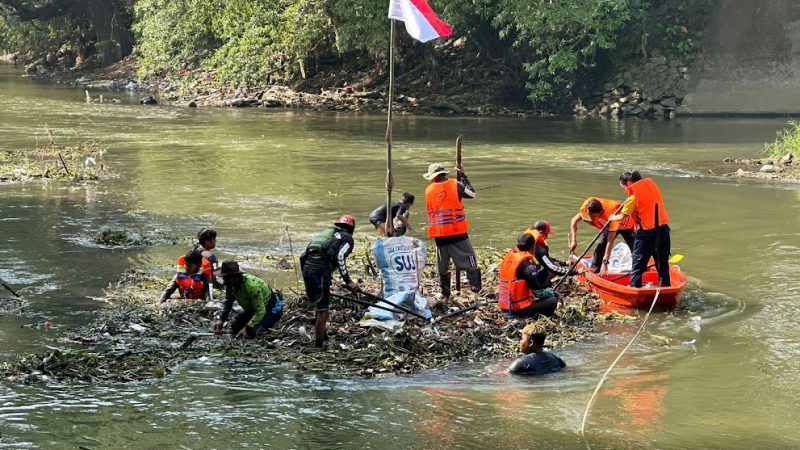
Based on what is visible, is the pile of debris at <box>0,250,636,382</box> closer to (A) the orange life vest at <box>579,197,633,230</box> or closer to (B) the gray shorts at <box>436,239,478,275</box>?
(B) the gray shorts at <box>436,239,478,275</box>

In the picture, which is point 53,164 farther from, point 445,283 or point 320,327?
point 320,327

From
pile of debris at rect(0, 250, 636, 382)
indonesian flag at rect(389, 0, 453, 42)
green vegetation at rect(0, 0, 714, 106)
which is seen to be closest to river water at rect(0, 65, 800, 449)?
pile of debris at rect(0, 250, 636, 382)

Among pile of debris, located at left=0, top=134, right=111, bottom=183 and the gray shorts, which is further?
pile of debris, located at left=0, top=134, right=111, bottom=183

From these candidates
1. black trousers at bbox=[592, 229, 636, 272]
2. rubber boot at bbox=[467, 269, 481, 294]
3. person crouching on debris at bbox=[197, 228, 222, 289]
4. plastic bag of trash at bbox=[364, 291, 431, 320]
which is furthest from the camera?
black trousers at bbox=[592, 229, 636, 272]

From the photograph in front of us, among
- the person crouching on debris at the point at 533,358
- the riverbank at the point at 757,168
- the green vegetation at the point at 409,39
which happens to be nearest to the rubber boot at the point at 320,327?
the person crouching on debris at the point at 533,358

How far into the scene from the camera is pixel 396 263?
40.4 ft

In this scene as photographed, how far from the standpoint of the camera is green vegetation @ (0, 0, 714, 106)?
37.7 meters

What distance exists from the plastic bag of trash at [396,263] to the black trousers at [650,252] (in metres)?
3.26

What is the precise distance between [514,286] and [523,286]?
104 mm

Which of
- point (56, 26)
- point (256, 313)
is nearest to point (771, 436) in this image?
point (256, 313)

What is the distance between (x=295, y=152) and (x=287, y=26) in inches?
485

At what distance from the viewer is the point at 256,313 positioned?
1177 cm

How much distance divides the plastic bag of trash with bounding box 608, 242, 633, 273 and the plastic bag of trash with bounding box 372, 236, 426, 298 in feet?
12.1

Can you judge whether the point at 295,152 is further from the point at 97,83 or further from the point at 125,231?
the point at 97,83
